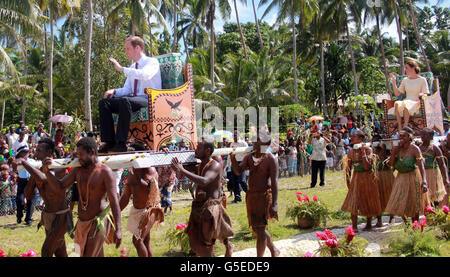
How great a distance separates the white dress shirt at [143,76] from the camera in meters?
5.69

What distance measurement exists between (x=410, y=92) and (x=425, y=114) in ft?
1.96

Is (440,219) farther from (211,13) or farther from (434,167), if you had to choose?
(211,13)

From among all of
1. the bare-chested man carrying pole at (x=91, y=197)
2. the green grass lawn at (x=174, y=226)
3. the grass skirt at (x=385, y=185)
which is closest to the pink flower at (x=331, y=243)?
the green grass lawn at (x=174, y=226)

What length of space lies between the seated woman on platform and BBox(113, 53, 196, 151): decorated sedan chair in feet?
13.0

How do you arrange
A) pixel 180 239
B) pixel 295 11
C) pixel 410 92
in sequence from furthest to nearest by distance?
pixel 295 11 < pixel 410 92 < pixel 180 239

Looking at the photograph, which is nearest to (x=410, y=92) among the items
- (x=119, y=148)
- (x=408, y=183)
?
(x=408, y=183)

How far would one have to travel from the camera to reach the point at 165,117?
5832 millimetres

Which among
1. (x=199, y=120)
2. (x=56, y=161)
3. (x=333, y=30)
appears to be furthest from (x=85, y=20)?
(x=56, y=161)

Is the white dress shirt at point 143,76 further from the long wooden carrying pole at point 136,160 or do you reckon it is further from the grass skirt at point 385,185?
the grass skirt at point 385,185

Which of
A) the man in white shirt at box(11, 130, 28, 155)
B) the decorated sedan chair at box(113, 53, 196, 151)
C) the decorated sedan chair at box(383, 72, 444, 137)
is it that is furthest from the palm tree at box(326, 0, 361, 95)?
the decorated sedan chair at box(113, 53, 196, 151)

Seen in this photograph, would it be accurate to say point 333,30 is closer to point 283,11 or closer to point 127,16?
point 283,11

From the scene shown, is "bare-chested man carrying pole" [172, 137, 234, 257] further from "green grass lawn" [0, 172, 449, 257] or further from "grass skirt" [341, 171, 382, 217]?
"grass skirt" [341, 171, 382, 217]

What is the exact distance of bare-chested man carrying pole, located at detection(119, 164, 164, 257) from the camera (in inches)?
217

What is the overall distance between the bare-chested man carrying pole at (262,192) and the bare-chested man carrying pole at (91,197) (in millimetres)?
1895
